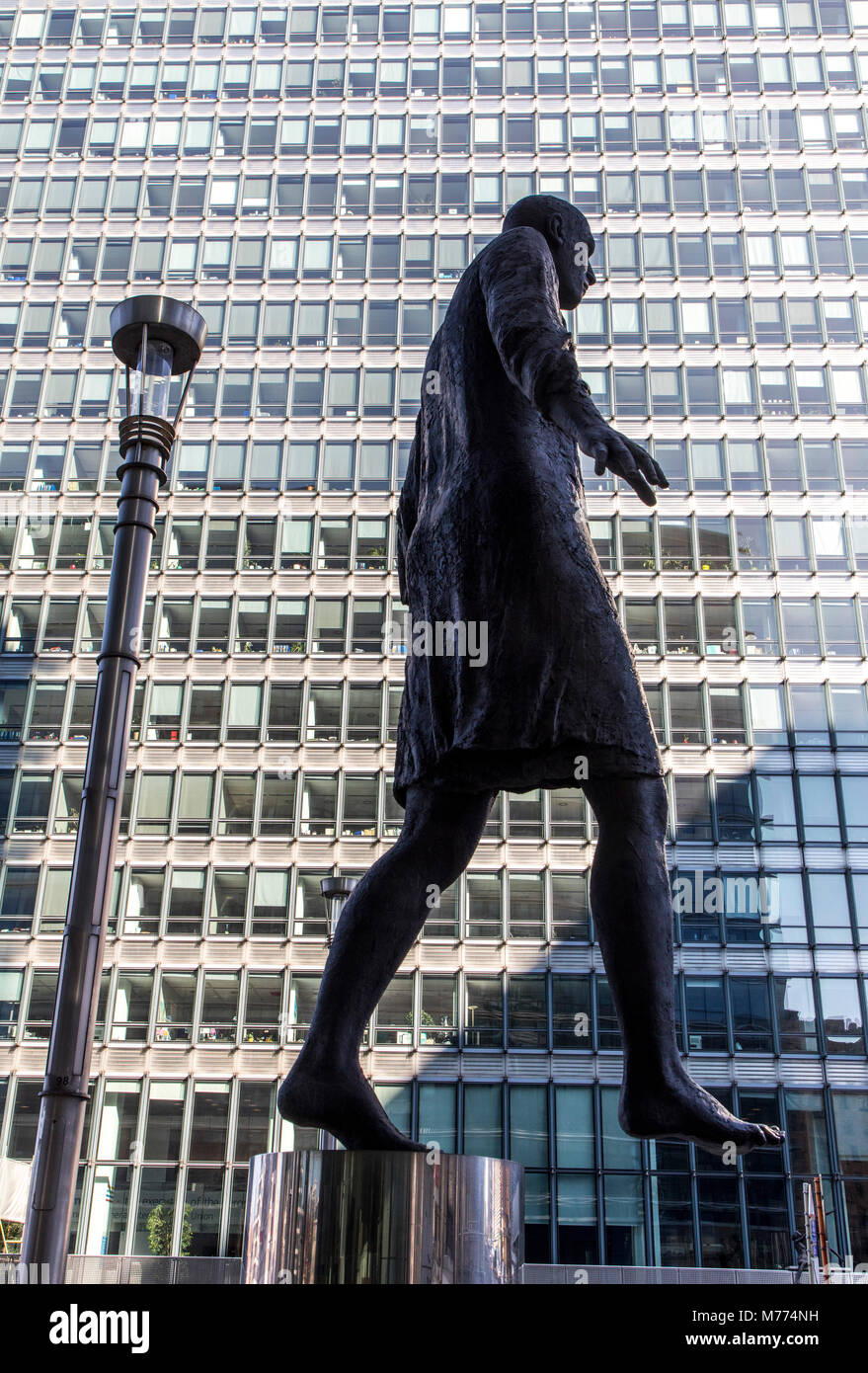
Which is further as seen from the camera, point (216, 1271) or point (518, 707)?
point (216, 1271)

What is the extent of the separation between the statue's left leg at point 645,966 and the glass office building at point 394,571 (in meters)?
28.6

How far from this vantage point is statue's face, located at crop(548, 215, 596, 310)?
11.7 ft

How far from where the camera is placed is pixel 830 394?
37.9 metres

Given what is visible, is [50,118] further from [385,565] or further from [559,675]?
[559,675]

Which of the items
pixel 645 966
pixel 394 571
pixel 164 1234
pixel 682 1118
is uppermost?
pixel 394 571

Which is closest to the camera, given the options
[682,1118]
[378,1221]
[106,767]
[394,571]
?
[378,1221]

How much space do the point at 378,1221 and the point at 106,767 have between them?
→ 4.62 m

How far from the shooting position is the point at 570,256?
359 cm

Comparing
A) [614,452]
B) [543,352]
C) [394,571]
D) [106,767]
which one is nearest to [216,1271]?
[394,571]

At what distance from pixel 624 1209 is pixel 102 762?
2590 cm

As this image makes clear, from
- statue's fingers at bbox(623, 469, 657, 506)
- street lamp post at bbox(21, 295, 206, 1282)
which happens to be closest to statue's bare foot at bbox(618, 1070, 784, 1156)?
statue's fingers at bbox(623, 469, 657, 506)

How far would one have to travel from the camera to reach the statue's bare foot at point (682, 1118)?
7.80 ft

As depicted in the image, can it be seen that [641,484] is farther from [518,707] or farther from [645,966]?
[645,966]
